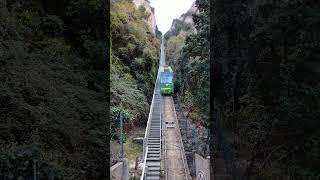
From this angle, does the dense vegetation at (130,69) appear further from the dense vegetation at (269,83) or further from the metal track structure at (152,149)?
the dense vegetation at (269,83)

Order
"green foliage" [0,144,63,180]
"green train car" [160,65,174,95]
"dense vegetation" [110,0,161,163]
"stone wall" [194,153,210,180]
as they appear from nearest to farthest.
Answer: "green foliage" [0,144,63,180] < "stone wall" [194,153,210,180] < "dense vegetation" [110,0,161,163] < "green train car" [160,65,174,95]

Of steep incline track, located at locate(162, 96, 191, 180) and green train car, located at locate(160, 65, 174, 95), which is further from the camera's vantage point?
green train car, located at locate(160, 65, 174, 95)

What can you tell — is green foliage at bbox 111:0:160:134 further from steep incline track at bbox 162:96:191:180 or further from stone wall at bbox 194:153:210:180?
stone wall at bbox 194:153:210:180

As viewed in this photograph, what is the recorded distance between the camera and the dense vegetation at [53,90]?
8109mm

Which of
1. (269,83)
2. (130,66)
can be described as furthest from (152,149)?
(269,83)

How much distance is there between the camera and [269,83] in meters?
8.41

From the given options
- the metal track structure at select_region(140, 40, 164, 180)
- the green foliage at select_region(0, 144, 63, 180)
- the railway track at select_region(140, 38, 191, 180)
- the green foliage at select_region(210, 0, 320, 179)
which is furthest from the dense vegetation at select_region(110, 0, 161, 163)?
the green foliage at select_region(0, 144, 63, 180)

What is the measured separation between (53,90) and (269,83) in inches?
201

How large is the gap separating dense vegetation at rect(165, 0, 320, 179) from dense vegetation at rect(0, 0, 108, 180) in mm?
3594

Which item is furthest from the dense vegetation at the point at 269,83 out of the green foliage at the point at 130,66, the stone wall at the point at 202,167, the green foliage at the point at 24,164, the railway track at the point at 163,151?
the green foliage at the point at 130,66

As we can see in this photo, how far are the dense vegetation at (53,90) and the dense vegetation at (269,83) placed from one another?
359 cm

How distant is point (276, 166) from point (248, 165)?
3.87 ft

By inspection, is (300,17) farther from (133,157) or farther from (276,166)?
(133,157)

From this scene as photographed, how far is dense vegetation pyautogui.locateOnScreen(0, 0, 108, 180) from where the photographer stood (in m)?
8.11
